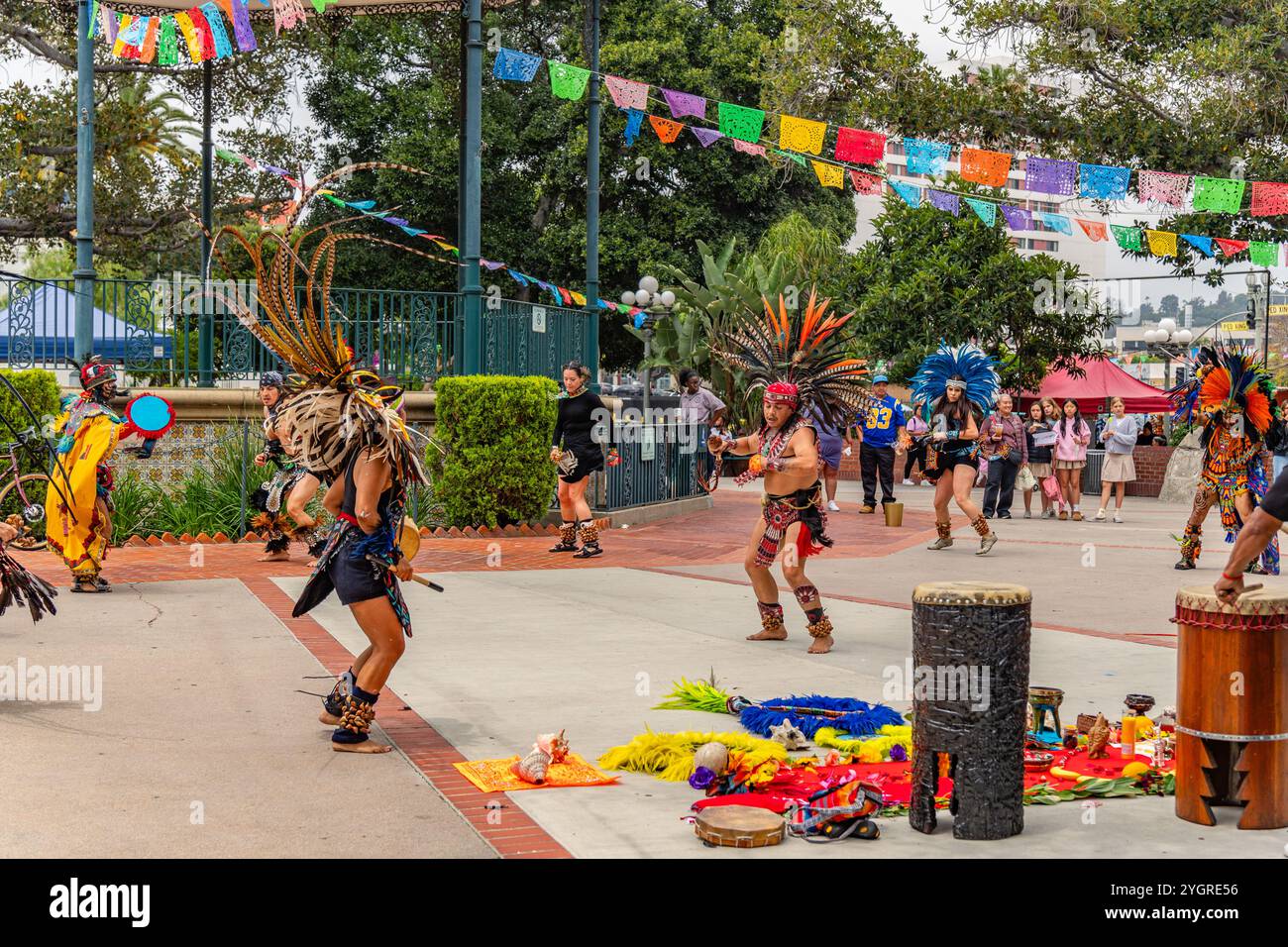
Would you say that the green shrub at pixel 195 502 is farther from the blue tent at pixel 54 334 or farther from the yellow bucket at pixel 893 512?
the yellow bucket at pixel 893 512

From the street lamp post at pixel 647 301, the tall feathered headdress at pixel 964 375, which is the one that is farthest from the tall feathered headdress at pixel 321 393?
the street lamp post at pixel 647 301

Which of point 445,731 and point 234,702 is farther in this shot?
point 234,702

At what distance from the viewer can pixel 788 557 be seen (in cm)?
873

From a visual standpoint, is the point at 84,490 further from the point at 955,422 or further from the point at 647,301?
the point at 647,301

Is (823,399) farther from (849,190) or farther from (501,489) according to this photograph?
(849,190)

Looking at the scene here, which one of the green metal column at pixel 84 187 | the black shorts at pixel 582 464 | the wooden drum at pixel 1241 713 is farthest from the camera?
the green metal column at pixel 84 187

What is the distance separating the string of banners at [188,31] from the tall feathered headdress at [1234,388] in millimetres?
10821

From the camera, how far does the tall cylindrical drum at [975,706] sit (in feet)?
16.1

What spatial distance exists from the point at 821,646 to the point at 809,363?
197 centimetres

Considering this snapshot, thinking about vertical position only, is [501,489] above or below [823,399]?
below

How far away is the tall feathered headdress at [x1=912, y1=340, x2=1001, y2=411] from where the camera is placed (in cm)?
1490

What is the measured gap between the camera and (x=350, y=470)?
21.1ft

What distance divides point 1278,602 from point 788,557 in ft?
12.9

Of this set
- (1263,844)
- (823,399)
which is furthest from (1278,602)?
(823,399)
